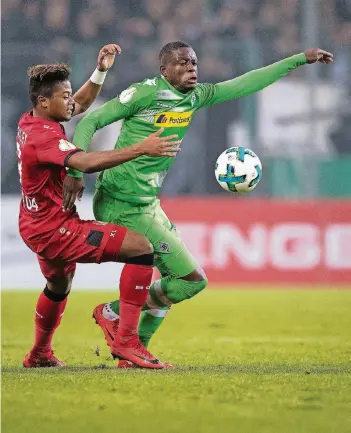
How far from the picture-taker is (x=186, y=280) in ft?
20.8

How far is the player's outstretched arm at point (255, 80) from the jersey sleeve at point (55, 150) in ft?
4.45

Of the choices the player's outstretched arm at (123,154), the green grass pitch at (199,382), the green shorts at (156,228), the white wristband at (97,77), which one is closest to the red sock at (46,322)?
the green grass pitch at (199,382)

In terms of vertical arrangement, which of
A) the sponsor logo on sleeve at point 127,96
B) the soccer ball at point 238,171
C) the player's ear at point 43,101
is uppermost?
the sponsor logo on sleeve at point 127,96

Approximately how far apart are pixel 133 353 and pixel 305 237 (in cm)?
708

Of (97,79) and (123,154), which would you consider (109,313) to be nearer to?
(123,154)

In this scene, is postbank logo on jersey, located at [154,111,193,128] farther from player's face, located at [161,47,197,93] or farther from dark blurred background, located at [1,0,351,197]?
dark blurred background, located at [1,0,351,197]

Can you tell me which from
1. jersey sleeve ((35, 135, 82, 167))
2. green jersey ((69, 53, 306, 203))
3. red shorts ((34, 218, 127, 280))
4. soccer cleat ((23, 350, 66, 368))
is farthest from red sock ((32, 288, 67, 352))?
jersey sleeve ((35, 135, 82, 167))

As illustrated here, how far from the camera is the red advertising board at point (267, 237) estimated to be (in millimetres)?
12688

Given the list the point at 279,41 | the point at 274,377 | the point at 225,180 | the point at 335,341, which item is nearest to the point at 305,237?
the point at 279,41

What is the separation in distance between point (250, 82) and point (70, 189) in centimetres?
160

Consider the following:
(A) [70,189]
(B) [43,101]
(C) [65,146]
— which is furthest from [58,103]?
(A) [70,189]

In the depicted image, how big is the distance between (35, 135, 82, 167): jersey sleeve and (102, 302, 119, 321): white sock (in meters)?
1.19

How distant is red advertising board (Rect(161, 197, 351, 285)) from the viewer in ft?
41.6

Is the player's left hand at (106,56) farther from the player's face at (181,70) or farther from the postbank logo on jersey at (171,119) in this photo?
the postbank logo on jersey at (171,119)
